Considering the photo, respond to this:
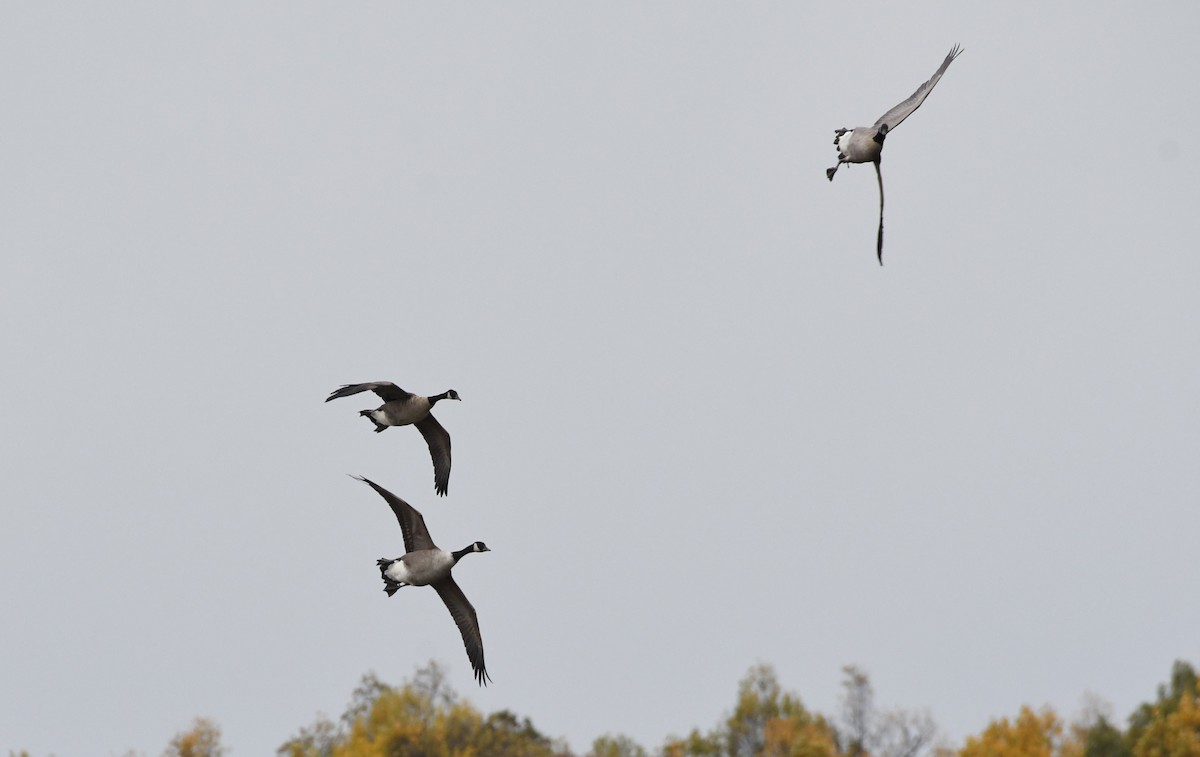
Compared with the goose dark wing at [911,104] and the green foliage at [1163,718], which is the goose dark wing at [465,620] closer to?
the goose dark wing at [911,104]

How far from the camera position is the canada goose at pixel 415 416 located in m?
23.8

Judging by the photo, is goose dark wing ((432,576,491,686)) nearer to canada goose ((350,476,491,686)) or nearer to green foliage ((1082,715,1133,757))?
canada goose ((350,476,491,686))

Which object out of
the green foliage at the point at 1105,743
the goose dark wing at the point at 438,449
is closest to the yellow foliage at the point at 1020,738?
the green foliage at the point at 1105,743

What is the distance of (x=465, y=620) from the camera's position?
22734mm

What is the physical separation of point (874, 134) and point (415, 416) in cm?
790

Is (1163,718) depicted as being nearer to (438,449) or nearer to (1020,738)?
(1020,738)

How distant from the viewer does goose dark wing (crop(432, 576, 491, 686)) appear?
73.7 feet

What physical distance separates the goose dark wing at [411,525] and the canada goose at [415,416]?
4.79 feet

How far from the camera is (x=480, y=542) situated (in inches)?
903

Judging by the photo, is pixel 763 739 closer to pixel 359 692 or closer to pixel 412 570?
pixel 359 692

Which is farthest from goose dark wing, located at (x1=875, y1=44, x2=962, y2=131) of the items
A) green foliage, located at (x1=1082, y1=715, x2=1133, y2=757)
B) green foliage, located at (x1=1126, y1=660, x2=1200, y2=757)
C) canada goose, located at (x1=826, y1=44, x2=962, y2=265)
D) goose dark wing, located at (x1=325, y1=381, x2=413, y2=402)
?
green foliage, located at (x1=1082, y1=715, x2=1133, y2=757)

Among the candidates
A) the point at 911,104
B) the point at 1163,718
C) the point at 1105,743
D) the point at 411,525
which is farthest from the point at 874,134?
the point at 1105,743

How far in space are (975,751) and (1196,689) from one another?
9.16 m

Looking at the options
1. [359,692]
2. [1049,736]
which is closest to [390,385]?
[1049,736]
